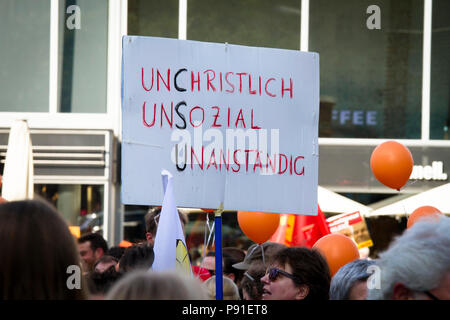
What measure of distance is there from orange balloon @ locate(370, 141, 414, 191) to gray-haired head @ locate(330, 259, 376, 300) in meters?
2.85

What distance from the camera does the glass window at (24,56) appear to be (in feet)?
35.0

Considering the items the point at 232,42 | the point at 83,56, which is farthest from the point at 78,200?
the point at 232,42

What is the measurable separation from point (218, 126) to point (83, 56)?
7151 mm

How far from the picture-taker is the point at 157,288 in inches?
75.1

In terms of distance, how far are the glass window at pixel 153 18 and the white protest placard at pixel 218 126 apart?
22.7 ft

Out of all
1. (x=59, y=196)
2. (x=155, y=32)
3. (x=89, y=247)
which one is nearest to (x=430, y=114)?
(x=155, y=32)

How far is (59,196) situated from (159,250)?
738cm

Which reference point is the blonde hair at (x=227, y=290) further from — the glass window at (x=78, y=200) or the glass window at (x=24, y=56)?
the glass window at (x=24, y=56)

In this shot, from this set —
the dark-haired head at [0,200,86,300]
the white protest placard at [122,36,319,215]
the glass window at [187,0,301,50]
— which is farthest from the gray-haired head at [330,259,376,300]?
the glass window at [187,0,301,50]

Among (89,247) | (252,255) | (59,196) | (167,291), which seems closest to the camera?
(167,291)

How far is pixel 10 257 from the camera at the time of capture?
6.91 feet

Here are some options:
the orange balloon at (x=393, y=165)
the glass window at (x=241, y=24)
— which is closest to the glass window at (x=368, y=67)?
the glass window at (x=241, y=24)
